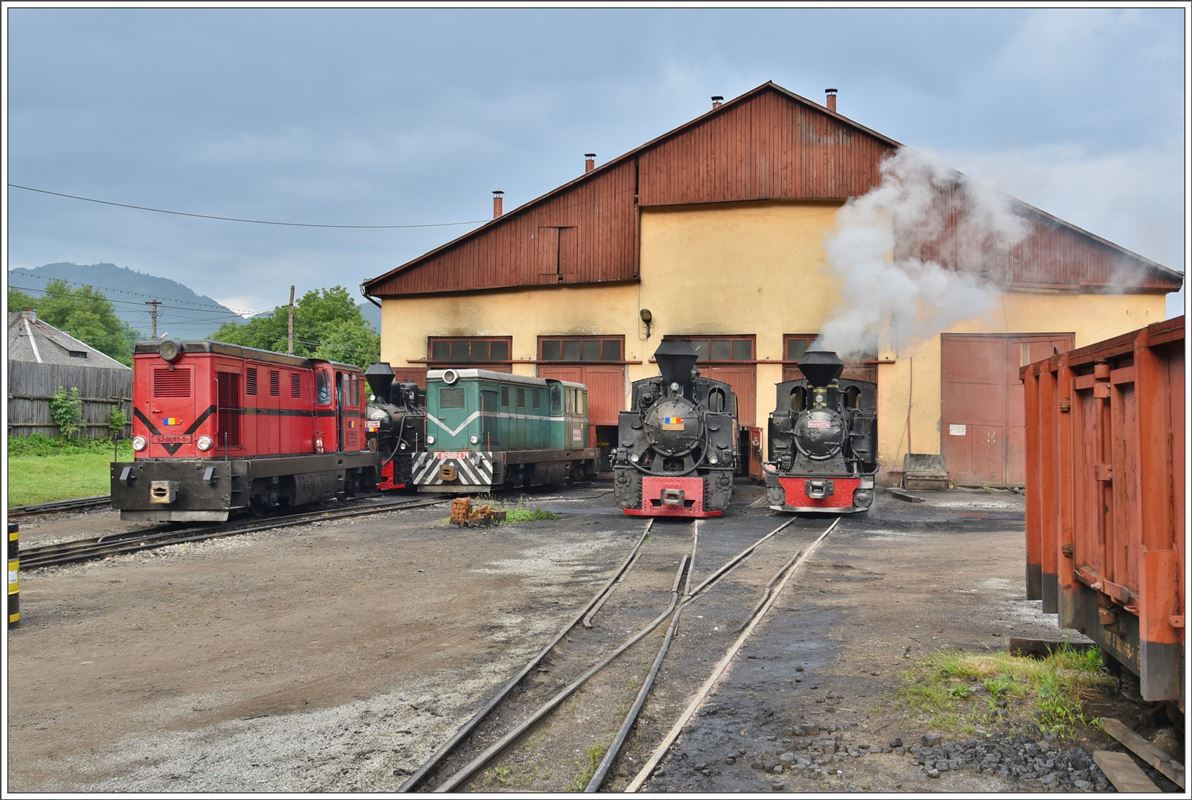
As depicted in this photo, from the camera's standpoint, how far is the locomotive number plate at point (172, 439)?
15508mm

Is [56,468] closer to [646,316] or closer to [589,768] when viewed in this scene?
[646,316]

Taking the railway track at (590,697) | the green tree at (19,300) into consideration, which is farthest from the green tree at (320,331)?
the railway track at (590,697)

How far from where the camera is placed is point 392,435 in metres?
24.2

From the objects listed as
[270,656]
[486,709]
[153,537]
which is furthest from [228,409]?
[486,709]

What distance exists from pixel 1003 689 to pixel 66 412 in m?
32.6

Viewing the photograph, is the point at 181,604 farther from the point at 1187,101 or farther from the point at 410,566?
the point at 1187,101

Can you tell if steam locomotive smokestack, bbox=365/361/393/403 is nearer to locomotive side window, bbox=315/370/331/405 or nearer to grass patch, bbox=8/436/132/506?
locomotive side window, bbox=315/370/331/405

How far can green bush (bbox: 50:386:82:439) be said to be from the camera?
3195 cm

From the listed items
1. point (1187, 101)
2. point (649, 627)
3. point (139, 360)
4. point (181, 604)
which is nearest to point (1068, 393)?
point (1187, 101)

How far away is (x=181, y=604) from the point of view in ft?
32.7

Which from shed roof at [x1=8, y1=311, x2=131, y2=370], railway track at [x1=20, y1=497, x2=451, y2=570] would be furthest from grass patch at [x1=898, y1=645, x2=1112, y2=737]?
shed roof at [x1=8, y1=311, x2=131, y2=370]

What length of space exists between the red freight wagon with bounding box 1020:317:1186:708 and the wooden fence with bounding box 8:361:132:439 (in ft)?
101

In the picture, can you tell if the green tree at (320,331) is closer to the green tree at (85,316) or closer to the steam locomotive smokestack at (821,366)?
the green tree at (85,316)

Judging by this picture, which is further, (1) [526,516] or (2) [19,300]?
(2) [19,300]
